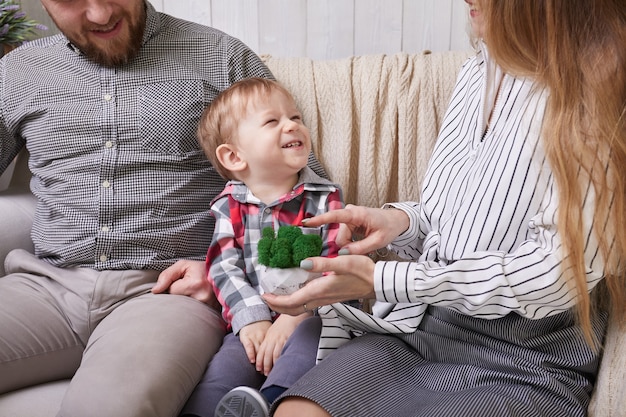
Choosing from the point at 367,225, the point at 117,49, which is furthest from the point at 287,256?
the point at 117,49

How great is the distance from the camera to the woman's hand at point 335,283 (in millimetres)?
1028

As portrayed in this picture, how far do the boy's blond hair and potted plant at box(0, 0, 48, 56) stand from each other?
0.70 metres

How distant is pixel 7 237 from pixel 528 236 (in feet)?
4.00

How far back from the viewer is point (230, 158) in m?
1.44

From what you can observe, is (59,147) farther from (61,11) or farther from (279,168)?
(279,168)

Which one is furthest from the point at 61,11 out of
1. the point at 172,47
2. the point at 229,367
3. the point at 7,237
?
the point at 229,367

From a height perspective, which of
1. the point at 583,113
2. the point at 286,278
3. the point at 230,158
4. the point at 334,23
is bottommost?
the point at 286,278

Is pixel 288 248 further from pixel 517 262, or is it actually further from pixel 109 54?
pixel 109 54

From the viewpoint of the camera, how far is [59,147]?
157 cm

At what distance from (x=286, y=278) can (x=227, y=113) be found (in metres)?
0.50

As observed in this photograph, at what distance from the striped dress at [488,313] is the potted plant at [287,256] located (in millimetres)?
111

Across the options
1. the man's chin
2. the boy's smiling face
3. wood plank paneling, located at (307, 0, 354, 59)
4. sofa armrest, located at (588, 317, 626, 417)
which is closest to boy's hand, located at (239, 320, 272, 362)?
the boy's smiling face

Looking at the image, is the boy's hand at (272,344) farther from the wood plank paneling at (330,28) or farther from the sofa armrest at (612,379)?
the wood plank paneling at (330,28)

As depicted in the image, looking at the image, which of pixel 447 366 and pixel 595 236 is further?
pixel 447 366
